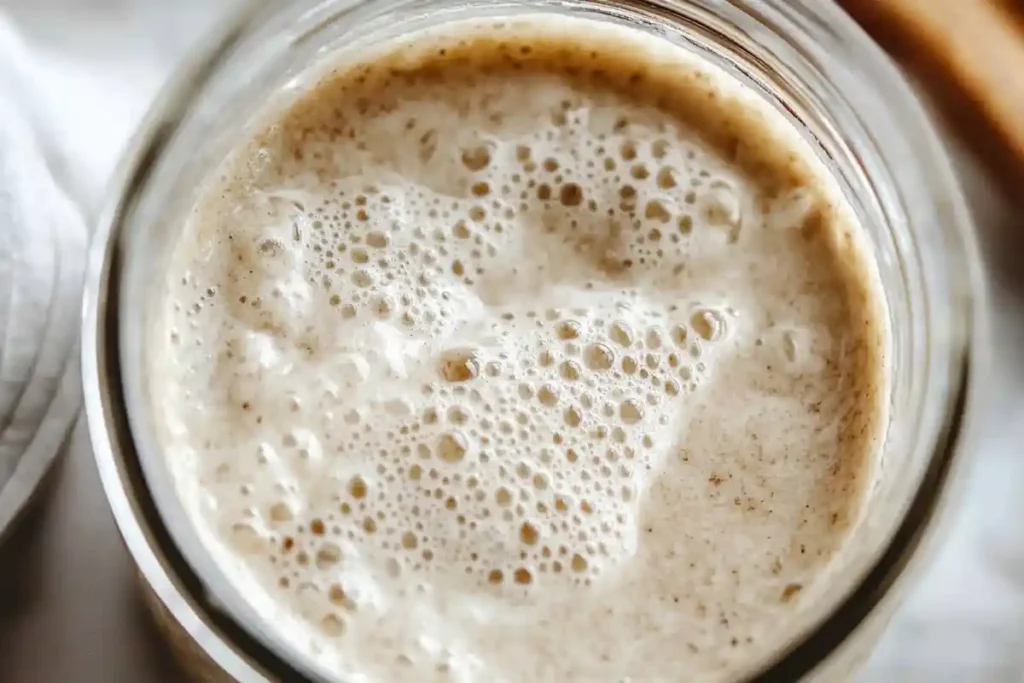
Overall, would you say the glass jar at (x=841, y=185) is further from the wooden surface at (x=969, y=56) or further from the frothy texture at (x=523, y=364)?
the wooden surface at (x=969, y=56)

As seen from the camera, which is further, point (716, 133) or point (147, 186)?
point (716, 133)

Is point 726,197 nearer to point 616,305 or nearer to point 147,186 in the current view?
point 616,305

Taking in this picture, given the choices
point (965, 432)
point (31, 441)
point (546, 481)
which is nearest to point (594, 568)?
point (546, 481)

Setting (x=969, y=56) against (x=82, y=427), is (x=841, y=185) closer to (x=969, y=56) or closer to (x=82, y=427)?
(x=969, y=56)

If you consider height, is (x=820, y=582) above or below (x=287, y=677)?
above

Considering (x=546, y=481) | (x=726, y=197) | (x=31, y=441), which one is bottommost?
(x=31, y=441)

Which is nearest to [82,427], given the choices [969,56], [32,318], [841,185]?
[32,318]
